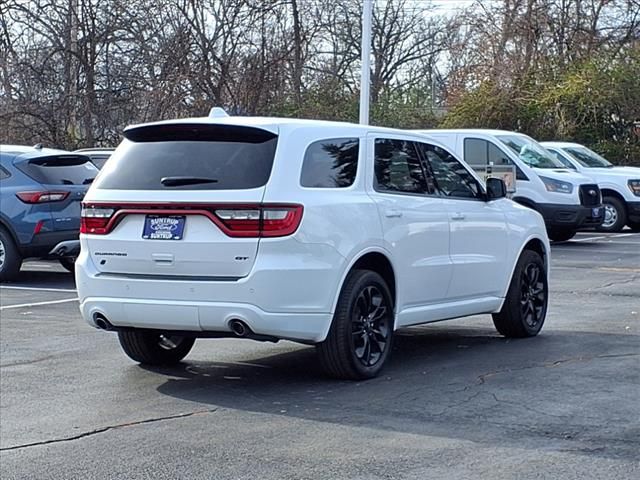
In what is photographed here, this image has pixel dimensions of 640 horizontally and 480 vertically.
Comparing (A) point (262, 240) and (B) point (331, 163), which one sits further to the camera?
(B) point (331, 163)

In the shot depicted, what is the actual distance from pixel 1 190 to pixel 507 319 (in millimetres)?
7328

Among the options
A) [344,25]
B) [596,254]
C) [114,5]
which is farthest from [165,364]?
[344,25]

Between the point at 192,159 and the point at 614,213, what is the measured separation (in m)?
17.3

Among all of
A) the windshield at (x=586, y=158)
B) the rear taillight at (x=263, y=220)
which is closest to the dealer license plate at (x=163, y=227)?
the rear taillight at (x=263, y=220)

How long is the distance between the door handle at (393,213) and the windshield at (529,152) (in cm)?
1248

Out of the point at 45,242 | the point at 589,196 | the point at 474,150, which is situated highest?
the point at 474,150

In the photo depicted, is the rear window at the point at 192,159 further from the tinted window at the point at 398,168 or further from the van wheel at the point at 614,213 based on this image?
the van wheel at the point at 614,213

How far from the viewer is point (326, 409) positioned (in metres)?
7.43

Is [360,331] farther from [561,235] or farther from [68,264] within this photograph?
[561,235]

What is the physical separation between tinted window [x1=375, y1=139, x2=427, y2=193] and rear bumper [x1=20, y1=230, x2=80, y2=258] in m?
6.63

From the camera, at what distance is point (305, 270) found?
771 centimetres

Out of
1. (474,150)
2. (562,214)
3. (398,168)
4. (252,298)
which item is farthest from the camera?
(474,150)

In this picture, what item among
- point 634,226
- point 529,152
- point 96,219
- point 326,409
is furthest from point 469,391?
point 634,226

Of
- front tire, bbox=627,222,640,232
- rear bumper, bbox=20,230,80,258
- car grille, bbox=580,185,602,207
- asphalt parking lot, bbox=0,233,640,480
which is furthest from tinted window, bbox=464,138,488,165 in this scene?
asphalt parking lot, bbox=0,233,640,480
